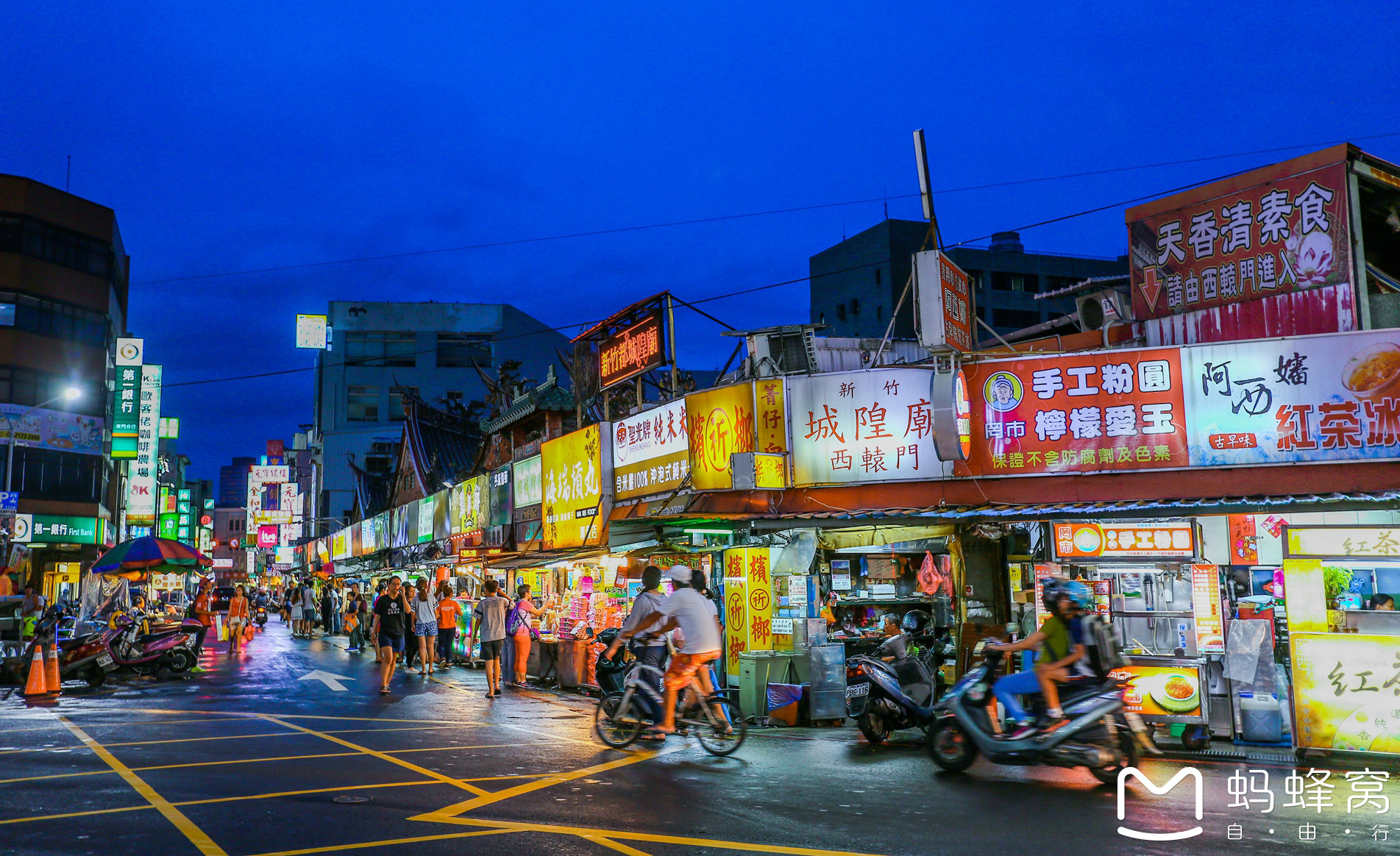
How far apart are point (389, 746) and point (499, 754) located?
1.41 metres

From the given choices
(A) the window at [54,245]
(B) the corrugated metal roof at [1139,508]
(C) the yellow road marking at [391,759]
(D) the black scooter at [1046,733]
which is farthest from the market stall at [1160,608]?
(A) the window at [54,245]

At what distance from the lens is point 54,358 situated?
46688 mm

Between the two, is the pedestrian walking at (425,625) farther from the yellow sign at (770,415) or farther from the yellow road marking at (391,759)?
the yellow sign at (770,415)

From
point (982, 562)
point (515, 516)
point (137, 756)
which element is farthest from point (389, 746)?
point (515, 516)

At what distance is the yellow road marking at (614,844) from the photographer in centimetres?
663

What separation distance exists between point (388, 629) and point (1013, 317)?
204ft

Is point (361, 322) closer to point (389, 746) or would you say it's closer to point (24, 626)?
point (24, 626)

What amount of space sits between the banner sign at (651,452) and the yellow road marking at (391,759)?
7750 mm

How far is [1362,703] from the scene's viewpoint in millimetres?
10555

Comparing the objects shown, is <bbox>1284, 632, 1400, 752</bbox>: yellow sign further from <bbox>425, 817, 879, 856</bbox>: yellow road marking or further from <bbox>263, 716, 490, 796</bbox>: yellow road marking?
<bbox>263, 716, 490, 796</bbox>: yellow road marking

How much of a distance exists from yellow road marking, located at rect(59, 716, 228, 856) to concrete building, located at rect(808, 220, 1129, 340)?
2095 inches

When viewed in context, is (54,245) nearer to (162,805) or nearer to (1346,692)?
(162,805)

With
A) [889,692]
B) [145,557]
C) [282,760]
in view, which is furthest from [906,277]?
[282,760]

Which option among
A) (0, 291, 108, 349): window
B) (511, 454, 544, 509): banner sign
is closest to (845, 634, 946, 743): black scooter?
(511, 454, 544, 509): banner sign
